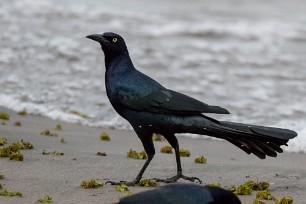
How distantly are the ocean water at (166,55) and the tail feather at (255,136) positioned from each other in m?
2.34

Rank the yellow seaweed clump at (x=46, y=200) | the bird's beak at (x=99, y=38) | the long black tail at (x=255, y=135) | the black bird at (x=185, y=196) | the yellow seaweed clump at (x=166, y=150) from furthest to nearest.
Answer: the yellow seaweed clump at (x=166, y=150), the bird's beak at (x=99, y=38), the long black tail at (x=255, y=135), the yellow seaweed clump at (x=46, y=200), the black bird at (x=185, y=196)

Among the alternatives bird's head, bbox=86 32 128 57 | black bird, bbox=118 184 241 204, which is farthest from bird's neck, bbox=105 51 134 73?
black bird, bbox=118 184 241 204

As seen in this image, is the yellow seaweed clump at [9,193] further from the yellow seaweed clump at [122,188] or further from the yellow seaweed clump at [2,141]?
the yellow seaweed clump at [2,141]

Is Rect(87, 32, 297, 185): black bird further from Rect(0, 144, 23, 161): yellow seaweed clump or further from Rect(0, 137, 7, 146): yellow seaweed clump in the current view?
Rect(0, 137, 7, 146): yellow seaweed clump

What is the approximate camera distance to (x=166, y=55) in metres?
14.1

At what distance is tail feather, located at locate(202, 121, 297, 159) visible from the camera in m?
5.21

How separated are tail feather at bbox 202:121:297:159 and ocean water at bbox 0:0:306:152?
7.68 feet

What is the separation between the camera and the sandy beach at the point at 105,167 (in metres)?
5.12

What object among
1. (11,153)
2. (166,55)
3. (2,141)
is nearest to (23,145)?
(2,141)

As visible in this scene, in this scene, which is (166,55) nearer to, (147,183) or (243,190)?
(147,183)

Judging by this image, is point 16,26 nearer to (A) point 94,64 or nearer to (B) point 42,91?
(A) point 94,64

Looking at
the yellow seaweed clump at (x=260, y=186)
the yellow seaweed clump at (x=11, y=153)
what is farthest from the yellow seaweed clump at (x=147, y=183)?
the yellow seaweed clump at (x=11, y=153)

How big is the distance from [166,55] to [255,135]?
8989 millimetres

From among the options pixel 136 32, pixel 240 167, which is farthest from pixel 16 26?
pixel 240 167
